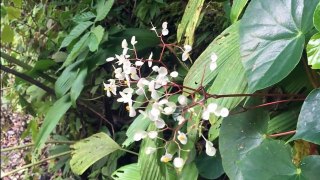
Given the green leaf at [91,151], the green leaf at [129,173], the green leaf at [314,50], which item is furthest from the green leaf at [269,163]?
the green leaf at [91,151]

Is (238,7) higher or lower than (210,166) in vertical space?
higher

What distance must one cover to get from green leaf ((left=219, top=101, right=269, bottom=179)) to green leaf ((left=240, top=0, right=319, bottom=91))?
144 mm

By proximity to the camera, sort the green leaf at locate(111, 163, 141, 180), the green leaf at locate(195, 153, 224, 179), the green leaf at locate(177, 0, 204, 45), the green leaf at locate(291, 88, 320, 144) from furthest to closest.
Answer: the green leaf at locate(111, 163, 141, 180) < the green leaf at locate(195, 153, 224, 179) < the green leaf at locate(177, 0, 204, 45) < the green leaf at locate(291, 88, 320, 144)

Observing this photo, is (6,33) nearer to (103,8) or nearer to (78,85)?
(78,85)

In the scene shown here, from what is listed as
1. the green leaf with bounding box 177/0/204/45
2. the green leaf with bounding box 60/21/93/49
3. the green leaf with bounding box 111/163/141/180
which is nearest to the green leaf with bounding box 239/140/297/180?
the green leaf with bounding box 177/0/204/45

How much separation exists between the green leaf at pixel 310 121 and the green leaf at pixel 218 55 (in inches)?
7.4

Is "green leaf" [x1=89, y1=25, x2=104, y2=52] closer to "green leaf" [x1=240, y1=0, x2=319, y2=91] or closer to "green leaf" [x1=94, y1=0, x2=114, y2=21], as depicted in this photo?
"green leaf" [x1=94, y1=0, x2=114, y2=21]

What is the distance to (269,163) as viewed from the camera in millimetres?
649

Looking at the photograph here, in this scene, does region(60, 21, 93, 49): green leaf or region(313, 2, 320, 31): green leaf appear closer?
region(313, 2, 320, 31): green leaf

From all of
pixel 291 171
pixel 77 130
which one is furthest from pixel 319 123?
pixel 77 130

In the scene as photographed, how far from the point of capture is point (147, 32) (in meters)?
1.36

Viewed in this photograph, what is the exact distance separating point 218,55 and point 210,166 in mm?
277

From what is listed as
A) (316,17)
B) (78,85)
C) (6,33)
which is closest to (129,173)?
(78,85)

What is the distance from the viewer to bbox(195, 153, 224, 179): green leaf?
3.22 ft
